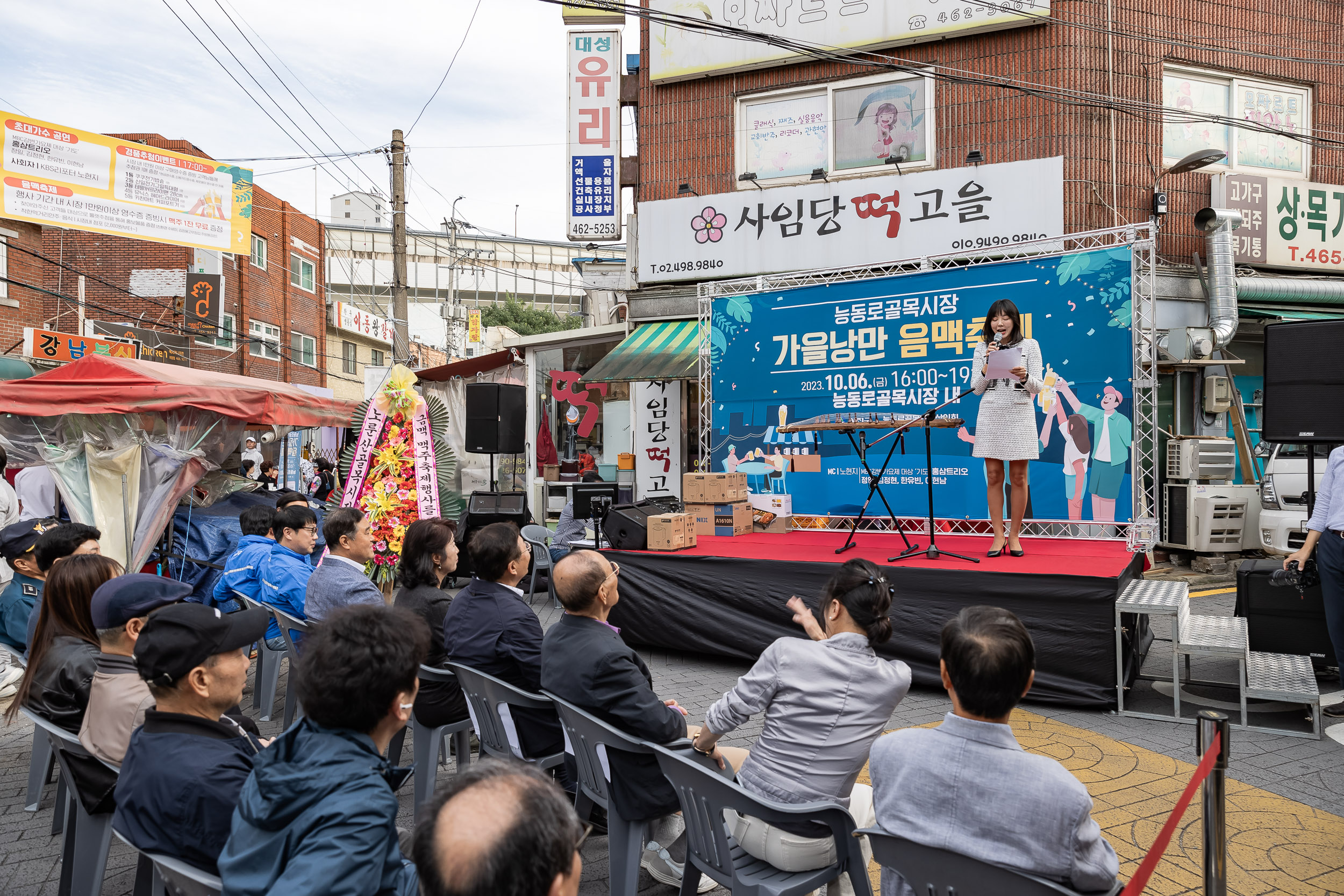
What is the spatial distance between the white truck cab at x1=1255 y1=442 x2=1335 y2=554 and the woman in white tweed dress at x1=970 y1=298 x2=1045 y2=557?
516 centimetres

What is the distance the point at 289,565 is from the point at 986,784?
4.04 metres

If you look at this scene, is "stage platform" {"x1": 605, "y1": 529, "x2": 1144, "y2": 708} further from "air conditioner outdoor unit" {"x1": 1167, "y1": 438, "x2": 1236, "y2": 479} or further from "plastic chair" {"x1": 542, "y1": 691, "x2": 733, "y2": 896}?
"air conditioner outdoor unit" {"x1": 1167, "y1": 438, "x2": 1236, "y2": 479}

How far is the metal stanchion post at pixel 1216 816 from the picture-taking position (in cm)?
208

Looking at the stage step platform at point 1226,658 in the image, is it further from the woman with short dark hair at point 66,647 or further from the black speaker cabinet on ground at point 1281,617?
the woman with short dark hair at point 66,647

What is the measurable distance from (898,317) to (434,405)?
5041 mm

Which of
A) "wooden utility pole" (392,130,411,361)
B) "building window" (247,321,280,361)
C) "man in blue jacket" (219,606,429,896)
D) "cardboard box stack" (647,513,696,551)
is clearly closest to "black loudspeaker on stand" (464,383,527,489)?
"wooden utility pole" (392,130,411,361)

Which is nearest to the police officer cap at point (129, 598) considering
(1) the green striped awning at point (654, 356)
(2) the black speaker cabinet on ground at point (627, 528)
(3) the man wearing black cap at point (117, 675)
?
(3) the man wearing black cap at point (117, 675)

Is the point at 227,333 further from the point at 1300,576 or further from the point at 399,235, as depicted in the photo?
the point at 1300,576

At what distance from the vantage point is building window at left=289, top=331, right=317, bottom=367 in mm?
24172

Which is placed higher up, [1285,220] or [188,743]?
[1285,220]

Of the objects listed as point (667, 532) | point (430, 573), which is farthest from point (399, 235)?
point (430, 573)

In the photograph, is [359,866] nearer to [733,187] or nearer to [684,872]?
[684,872]

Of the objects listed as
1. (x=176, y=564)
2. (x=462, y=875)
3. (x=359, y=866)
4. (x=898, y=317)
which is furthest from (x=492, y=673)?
(x=898, y=317)

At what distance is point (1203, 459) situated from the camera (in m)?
9.52
